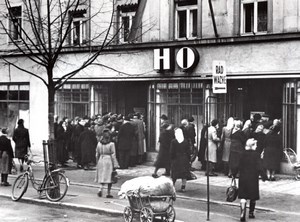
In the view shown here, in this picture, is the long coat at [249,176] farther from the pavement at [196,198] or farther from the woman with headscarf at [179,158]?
the woman with headscarf at [179,158]

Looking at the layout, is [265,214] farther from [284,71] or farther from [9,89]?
[9,89]

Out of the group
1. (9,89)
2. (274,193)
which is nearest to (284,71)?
(274,193)

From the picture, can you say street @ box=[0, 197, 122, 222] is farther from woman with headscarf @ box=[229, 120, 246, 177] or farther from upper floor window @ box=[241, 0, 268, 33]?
upper floor window @ box=[241, 0, 268, 33]

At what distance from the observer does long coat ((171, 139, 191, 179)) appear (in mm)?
14625

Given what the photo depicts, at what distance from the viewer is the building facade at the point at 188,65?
17.8 m

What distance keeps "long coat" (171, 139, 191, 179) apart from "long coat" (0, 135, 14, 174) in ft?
15.4

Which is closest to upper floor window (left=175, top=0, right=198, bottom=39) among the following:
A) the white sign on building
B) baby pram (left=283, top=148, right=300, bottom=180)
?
baby pram (left=283, top=148, right=300, bottom=180)

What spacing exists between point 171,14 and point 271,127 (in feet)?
19.8

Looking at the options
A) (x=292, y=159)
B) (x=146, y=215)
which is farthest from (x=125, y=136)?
(x=146, y=215)

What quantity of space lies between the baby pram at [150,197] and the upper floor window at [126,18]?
39.5 ft

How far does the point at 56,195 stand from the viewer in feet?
43.9

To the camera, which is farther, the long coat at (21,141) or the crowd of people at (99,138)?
the crowd of people at (99,138)

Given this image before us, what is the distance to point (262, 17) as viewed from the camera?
60.9ft

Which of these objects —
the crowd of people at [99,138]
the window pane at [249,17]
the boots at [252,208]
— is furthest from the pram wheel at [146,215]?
the window pane at [249,17]
